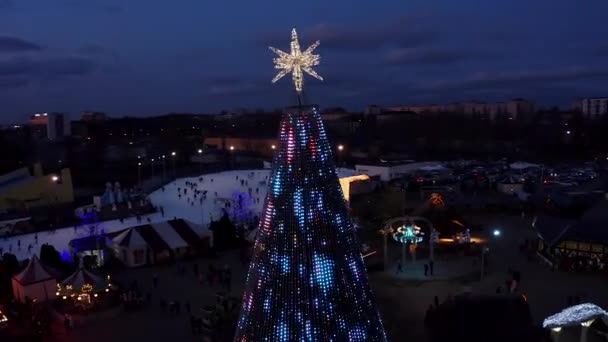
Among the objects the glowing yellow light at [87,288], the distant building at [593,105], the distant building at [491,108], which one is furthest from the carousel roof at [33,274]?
the distant building at [593,105]

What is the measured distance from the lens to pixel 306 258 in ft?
16.1

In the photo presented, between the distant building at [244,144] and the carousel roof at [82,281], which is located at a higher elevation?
the distant building at [244,144]

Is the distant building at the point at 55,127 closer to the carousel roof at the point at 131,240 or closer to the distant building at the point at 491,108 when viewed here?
the distant building at the point at 491,108

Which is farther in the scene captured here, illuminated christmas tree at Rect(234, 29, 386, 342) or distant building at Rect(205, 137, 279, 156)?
distant building at Rect(205, 137, 279, 156)

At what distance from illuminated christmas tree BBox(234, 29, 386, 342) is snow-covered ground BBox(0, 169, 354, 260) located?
12.1m

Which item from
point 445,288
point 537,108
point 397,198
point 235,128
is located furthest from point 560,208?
point 537,108

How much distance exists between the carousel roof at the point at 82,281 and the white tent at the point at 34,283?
0.96m

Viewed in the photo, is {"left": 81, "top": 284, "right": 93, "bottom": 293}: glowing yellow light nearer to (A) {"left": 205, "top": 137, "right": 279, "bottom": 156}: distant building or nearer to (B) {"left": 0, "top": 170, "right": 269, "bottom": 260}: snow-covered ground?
(B) {"left": 0, "top": 170, "right": 269, "bottom": 260}: snow-covered ground

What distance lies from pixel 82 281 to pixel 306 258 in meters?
11.8

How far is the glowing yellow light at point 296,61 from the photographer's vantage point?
5.05 meters

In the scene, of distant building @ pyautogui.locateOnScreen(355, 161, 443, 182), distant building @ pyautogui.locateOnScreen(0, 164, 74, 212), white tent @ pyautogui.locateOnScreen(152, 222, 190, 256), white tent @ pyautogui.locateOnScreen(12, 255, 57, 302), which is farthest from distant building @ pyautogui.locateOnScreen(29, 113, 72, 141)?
white tent @ pyautogui.locateOnScreen(12, 255, 57, 302)

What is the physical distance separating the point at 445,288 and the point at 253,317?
11.7 meters

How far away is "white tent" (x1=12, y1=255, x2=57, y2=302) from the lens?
15117 mm

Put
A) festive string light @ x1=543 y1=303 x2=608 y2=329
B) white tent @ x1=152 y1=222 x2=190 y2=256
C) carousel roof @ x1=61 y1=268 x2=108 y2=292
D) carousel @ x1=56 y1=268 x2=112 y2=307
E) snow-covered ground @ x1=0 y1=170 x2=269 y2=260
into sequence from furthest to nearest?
1. snow-covered ground @ x1=0 y1=170 x2=269 y2=260
2. white tent @ x1=152 y1=222 x2=190 y2=256
3. carousel roof @ x1=61 y1=268 x2=108 y2=292
4. carousel @ x1=56 y1=268 x2=112 y2=307
5. festive string light @ x1=543 y1=303 x2=608 y2=329
